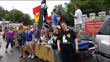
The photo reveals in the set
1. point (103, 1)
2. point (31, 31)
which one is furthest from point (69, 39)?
point (103, 1)

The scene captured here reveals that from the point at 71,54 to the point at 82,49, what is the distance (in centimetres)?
159

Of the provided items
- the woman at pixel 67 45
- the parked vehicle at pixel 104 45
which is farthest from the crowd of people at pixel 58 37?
the parked vehicle at pixel 104 45

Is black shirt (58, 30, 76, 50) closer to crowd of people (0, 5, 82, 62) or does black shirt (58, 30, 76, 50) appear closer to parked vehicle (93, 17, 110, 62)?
crowd of people (0, 5, 82, 62)

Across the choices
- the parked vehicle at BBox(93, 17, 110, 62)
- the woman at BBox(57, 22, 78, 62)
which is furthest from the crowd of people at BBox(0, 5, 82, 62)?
the parked vehicle at BBox(93, 17, 110, 62)

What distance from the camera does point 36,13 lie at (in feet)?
25.3

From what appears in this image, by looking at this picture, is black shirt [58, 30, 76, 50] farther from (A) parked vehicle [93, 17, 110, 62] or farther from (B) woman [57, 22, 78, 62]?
(A) parked vehicle [93, 17, 110, 62]

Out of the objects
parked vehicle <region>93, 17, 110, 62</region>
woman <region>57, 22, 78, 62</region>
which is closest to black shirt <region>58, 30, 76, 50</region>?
woman <region>57, 22, 78, 62</region>

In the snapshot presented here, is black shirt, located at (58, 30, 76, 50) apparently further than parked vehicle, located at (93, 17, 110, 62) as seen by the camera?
Yes

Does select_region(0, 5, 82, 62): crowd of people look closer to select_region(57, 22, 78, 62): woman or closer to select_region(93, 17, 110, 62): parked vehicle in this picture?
select_region(57, 22, 78, 62): woman

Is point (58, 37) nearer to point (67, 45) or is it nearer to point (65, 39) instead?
point (65, 39)

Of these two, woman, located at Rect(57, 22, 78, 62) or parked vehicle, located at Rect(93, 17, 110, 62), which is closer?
parked vehicle, located at Rect(93, 17, 110, 62)

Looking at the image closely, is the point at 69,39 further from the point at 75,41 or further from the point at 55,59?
the point at 55,59

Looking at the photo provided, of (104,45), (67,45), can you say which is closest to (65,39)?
(67,45)

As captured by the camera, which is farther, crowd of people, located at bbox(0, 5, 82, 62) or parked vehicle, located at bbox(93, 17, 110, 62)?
crowd of people, located at bbox(0, 5, 82, 62)
